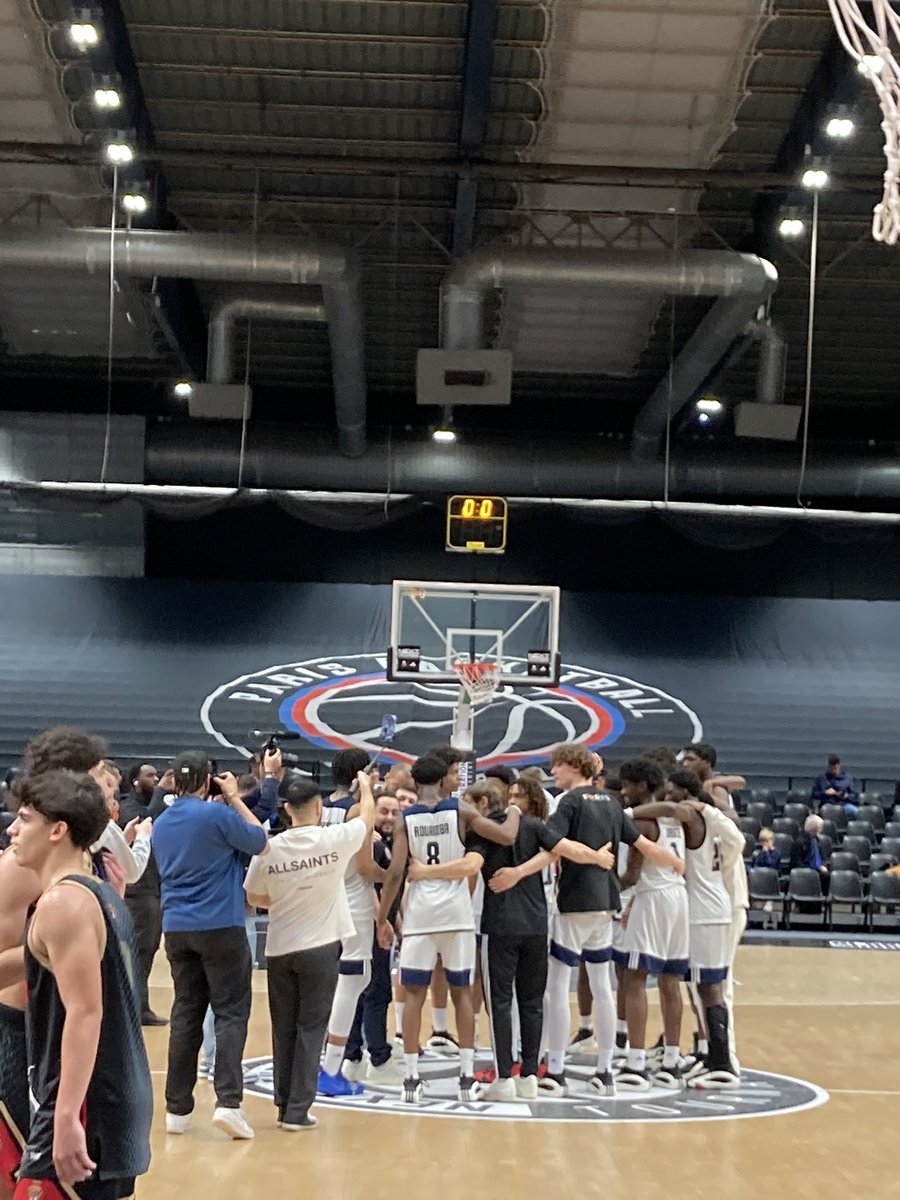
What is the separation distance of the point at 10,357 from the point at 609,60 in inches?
446

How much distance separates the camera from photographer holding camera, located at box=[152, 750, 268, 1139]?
650cm

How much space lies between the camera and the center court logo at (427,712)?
20.0 m

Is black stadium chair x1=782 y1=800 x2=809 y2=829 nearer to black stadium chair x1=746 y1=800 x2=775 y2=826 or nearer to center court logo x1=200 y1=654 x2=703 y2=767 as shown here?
black stadium chair x1=746 y1=800 x2=775 y2=826

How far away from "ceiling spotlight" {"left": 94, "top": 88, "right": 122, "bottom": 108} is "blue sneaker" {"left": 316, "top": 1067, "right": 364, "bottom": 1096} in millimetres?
8744

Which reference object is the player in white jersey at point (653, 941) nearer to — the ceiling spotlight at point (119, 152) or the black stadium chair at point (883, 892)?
the black stadium chair at point (883, 892)

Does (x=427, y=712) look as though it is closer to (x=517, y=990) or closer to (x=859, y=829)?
(x=859, y=829)

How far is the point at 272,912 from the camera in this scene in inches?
264

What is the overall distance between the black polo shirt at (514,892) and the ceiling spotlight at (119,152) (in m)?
8.44

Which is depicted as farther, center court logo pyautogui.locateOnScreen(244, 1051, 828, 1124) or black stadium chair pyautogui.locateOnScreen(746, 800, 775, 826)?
black stadium chair pyautogui.locateOnScreen(746, 800, 775, 826)

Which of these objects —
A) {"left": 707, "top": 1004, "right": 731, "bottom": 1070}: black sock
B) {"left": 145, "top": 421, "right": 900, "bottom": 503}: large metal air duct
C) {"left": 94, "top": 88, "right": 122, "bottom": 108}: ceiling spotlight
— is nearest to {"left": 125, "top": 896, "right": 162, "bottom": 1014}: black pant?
{"left": 707, "top": 1004, "right": 731, "bottom": 1070}: black sock

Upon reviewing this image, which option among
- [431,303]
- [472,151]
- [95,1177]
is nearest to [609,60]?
[472,151]

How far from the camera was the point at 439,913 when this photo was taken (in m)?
7.46

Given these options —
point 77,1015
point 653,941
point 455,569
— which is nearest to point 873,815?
point 455,569

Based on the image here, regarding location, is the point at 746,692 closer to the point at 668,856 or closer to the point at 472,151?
the point at 472,151
